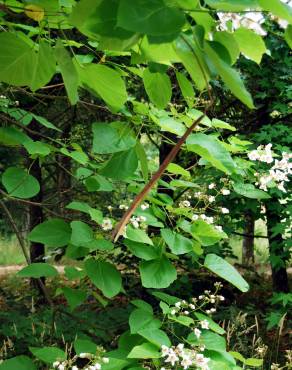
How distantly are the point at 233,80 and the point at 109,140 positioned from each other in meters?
0.67

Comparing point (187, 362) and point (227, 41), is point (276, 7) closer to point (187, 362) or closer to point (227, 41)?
point (227, 41)

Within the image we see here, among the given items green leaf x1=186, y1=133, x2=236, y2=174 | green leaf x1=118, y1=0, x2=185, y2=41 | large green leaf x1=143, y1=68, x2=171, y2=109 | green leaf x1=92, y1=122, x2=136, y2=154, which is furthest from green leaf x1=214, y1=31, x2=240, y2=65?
green leaf x1=186, y1=133, x2=236, y2=174

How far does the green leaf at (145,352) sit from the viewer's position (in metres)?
1.25

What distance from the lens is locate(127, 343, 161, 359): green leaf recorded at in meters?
1.25

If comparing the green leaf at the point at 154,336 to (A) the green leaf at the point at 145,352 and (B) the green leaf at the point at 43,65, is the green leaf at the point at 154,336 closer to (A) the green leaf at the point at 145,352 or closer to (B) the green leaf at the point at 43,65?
(A) the green leaf at the point at 145,352

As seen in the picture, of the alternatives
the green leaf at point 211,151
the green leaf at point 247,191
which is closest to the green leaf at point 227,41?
the green leaf at point 211,151

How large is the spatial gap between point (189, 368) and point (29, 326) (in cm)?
323

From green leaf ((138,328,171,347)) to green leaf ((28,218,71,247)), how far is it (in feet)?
1.16

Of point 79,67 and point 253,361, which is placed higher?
point 79,67

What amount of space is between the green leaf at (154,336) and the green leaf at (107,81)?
0.77m

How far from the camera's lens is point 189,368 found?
1.41m

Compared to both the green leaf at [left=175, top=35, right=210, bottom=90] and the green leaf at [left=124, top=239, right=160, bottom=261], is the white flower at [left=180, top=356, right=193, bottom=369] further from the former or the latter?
the green leaf at [left=175, top=35, right=210, bottom=90]

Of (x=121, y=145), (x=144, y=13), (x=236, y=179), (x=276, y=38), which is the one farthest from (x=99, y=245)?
(x=276, y=38)

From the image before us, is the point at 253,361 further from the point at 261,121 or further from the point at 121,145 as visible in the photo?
the point at 261,121
